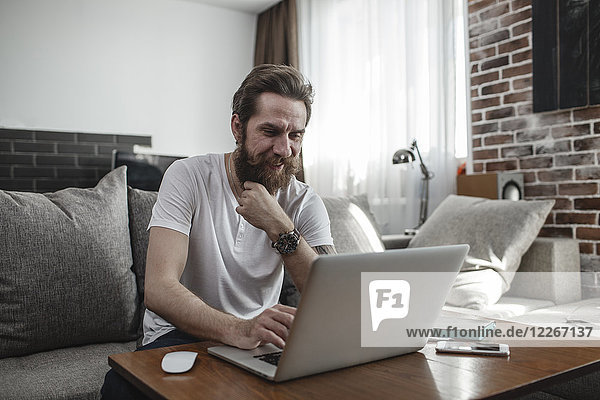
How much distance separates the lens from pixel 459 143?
3.41 metres

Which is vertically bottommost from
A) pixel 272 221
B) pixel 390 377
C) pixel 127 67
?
pixel 390 377

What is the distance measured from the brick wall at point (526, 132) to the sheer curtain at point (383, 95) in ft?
0.66

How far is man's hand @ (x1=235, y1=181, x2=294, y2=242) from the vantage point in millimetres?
1438

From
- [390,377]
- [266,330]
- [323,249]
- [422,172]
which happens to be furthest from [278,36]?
[390,377]

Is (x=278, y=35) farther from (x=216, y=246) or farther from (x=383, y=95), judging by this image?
(x=216, y=246)

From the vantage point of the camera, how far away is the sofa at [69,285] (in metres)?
1.52

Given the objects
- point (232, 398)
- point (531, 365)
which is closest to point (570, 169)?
point (531, 365)

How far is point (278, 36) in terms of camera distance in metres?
5.02

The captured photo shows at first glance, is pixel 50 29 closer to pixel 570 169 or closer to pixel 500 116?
pixel 500 116

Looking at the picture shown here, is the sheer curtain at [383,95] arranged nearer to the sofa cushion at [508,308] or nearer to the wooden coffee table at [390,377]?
the sofa cushion at [508,308]

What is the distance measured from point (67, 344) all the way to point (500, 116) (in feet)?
8.07

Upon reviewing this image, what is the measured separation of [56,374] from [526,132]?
2.49m

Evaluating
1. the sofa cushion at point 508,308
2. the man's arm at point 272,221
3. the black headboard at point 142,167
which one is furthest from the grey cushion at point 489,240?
the black headboard at point 142,167

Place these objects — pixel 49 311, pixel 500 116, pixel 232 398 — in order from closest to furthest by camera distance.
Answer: pixel 232 398
pixel 49 311
pixel 500 116
